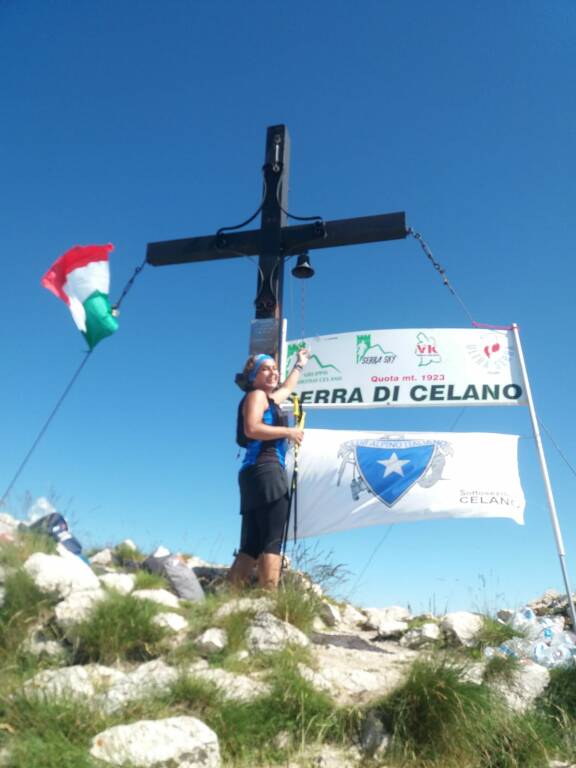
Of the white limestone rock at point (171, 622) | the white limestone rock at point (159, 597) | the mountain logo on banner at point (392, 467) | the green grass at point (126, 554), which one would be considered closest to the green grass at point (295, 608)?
the white limestone rock at point (171, 622)

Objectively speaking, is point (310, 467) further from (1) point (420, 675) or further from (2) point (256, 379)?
(1) point (420, 675)

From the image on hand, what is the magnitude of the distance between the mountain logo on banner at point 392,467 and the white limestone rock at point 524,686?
2.50 m

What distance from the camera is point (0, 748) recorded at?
2.55m

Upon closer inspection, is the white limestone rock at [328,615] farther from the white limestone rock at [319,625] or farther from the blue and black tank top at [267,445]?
the blue and black tank top at [267,445]

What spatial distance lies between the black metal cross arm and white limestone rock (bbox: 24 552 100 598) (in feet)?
14.7

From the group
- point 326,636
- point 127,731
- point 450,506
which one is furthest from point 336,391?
point 127,731

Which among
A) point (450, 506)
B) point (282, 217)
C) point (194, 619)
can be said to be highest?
point (282, 217)

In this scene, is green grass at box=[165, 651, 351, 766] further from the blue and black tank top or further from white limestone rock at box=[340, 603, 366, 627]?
white limestone rock at box=[340, 603, 366, 627]

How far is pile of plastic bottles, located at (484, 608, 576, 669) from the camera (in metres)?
3.97

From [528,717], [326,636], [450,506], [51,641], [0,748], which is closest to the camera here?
[0,748]

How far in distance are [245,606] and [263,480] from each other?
105cm

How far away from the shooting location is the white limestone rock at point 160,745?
2497 mm

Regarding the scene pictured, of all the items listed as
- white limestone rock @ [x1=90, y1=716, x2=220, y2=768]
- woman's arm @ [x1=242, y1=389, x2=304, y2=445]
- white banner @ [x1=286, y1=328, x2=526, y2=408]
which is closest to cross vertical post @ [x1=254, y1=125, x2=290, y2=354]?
white banner @ [x1=286, y1=328, x2=526, y2=408]

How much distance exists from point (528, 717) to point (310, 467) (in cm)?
359
